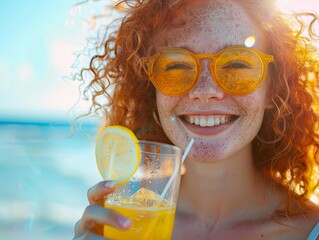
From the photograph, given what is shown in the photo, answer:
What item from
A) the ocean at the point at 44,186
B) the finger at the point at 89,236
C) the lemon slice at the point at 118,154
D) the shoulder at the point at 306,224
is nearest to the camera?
the lemon slice at the point at 118,154

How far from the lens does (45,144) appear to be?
16750mm

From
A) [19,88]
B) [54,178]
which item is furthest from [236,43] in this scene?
[19,88]

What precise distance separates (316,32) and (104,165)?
1790mm

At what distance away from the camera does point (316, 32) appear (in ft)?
10.3

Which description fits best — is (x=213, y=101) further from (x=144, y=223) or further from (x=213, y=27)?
(x=144, y=223)

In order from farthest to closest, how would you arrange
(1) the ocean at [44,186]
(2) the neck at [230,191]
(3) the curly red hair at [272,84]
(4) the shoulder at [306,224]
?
1. (1) the ocean at [44,186]
2. (2) the neck at [230,191]
3. (3) the curly red hair at [272,84]
4. (4) the shoulder at [306,224]

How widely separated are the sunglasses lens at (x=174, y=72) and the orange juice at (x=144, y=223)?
94 centimetres

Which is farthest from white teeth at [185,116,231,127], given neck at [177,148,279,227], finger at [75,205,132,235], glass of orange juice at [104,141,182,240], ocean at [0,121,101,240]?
ocean at [0,121,101,240]

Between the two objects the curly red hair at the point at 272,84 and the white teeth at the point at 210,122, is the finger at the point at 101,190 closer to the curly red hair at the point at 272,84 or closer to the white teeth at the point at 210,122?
the white teeth at the point at 210,122

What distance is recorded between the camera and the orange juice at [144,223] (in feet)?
6.73

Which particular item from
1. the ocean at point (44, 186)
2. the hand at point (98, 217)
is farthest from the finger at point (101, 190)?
the ocean at point (44, 186)

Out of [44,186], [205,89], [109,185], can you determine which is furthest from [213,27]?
[44,186]

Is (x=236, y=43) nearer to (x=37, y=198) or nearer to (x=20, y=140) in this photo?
(x=37, y=198)

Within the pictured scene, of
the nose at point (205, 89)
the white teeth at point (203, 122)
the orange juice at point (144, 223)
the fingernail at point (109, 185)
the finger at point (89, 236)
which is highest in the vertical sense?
the nose at point (205, 89)
